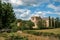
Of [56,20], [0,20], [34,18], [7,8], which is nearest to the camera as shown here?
[0,20]

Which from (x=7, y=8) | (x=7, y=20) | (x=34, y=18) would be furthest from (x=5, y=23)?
(x=34, y=18)

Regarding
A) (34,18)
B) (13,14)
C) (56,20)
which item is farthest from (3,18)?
(34,18)

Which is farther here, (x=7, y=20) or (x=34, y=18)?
(x=34, y=18)

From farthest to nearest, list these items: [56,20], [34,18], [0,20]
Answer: [34,18]
[56,20]
[0,20]

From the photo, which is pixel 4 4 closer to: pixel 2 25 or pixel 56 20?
pixel 2 25

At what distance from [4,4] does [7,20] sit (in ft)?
19.3

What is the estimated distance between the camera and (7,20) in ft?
181

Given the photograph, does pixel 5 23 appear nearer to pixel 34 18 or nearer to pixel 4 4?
pixel 4 4

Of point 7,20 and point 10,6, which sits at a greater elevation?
point 10,6

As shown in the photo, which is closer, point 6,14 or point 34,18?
point 6,14

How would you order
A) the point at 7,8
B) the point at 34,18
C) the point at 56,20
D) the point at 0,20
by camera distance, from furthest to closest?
the point at 34,18, the point at 56,20, the point at 7,8, the point at 0,20

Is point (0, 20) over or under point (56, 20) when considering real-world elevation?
over

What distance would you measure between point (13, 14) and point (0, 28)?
20.5 feet

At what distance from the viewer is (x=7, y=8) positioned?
5666 centimetres
